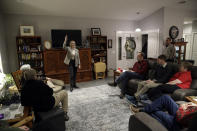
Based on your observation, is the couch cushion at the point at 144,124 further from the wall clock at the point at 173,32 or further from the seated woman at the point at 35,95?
the wall clock at the point at 173,32

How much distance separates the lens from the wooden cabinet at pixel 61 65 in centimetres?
480

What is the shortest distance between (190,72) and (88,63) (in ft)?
11.1

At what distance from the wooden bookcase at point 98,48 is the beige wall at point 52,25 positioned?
321 mm

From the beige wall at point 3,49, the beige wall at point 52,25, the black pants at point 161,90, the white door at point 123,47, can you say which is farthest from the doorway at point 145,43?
the beige wall at point 3,49

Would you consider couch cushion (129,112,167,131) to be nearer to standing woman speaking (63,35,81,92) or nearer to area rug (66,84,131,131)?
area rug (66,84,131,131)

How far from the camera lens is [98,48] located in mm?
5820

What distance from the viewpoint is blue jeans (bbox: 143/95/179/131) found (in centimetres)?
171

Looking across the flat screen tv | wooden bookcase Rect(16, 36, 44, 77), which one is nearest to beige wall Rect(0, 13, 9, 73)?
wooden bookcase Rect(16, 36, 44, 77)

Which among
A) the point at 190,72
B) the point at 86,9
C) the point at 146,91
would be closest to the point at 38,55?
the point at 86,9

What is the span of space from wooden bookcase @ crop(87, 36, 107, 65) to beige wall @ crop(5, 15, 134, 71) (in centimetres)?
32

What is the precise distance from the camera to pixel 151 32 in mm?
5918

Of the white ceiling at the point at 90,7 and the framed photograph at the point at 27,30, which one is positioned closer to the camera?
the white ceiling at the point at 90,7

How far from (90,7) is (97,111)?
11.2ft

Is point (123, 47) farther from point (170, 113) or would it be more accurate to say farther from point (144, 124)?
point (144, 124)
